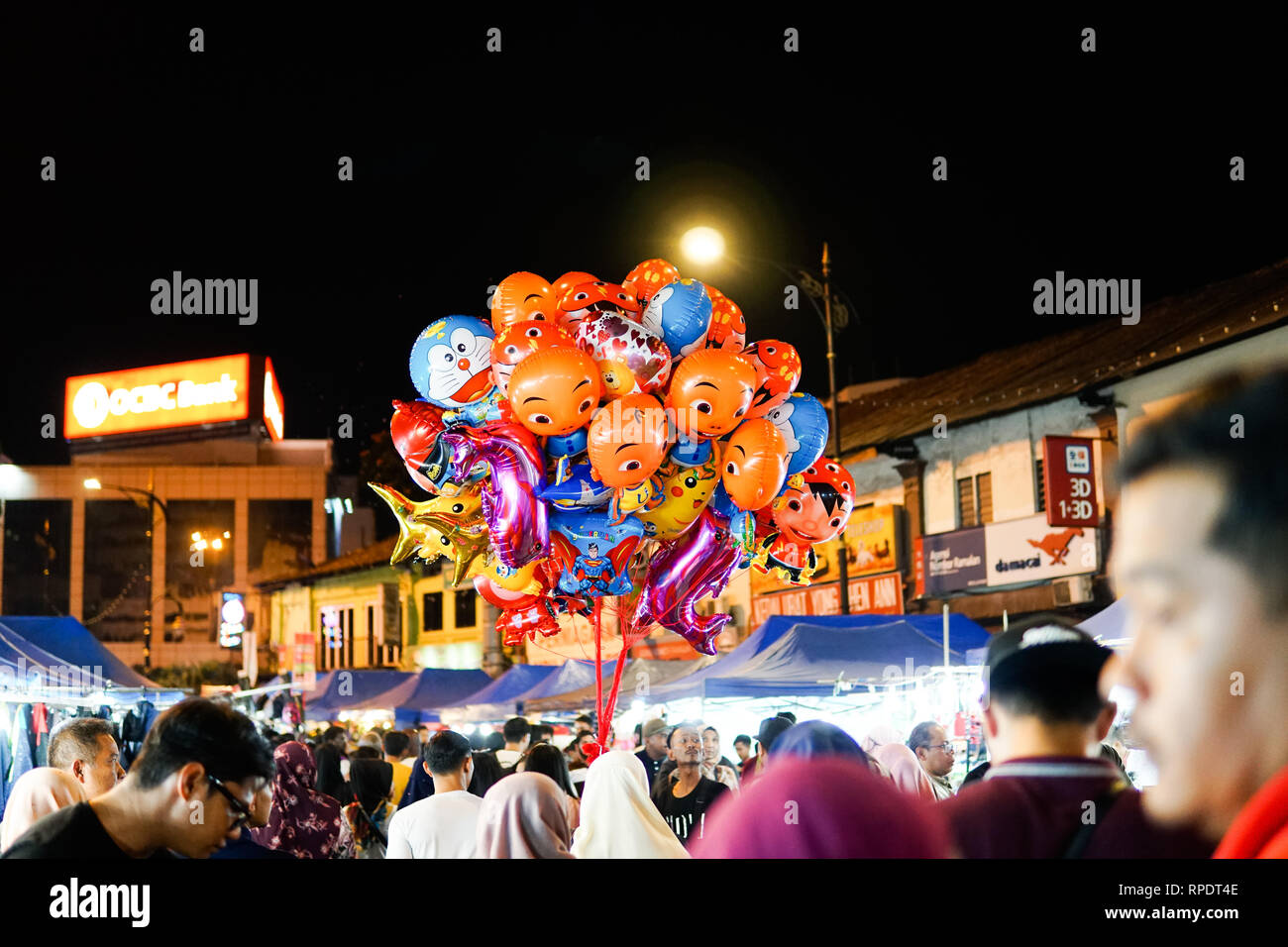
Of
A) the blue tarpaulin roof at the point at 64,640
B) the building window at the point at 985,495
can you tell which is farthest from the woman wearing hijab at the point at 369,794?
the building window at the point at 985,495

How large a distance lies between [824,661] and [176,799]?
10.5 metres

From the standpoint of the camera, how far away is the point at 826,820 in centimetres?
194

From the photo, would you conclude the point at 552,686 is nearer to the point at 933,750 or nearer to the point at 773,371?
the point at 933,750

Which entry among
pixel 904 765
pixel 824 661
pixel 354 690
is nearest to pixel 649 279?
pixel 904 765

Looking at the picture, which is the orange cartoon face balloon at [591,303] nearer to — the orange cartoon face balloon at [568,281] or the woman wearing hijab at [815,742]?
the orange cartoon face balloon at [568,281]

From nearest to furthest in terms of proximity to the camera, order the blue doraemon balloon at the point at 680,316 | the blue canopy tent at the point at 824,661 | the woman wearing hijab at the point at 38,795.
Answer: the woman wearing hijab at the point at 38,795 < the blue doraemon balloon at the point at 680,316 < the blue canopy tent at the point at 824,661

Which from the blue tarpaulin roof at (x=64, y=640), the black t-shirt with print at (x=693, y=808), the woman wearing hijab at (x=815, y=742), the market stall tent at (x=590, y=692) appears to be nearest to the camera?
the woman wearing hijab at (x=815, y=742)

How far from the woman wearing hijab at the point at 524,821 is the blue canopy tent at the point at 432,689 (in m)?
17.9

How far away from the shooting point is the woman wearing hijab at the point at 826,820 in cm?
186

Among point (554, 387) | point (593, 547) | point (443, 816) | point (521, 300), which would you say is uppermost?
point (521, 300)

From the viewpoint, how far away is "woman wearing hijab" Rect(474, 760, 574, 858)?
4.96 m
